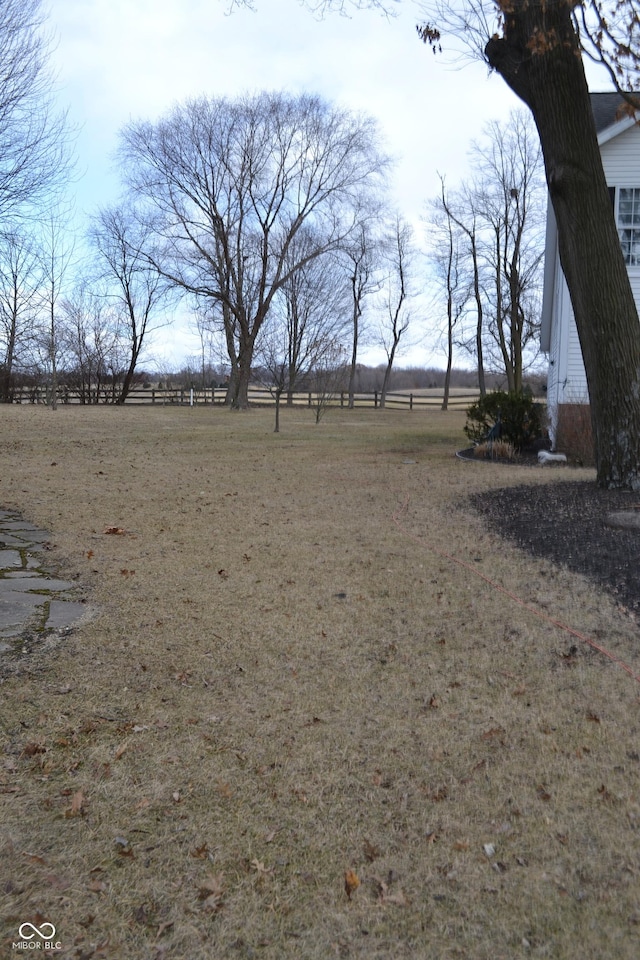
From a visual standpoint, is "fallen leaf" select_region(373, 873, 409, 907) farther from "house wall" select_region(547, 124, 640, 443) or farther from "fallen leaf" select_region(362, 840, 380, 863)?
"house wall" select_region(547, 124, 640, 443)

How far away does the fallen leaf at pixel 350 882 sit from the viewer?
215 centimetres

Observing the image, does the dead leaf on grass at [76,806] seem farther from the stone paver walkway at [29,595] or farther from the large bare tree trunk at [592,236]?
the large bare tree trunk at [592,236]

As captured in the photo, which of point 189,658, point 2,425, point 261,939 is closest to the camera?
point 261,939

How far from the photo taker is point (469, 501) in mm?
8031

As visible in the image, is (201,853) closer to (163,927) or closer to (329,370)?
(163,927)

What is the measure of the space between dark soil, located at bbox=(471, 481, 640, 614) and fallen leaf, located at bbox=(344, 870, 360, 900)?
2.84 m

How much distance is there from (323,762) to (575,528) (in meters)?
4.10

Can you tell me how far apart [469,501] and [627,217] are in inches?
318

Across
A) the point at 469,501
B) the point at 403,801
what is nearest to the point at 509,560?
the point at 469,501

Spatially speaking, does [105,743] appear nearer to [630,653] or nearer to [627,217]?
[630,653]

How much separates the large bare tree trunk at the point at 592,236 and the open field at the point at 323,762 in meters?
2.42

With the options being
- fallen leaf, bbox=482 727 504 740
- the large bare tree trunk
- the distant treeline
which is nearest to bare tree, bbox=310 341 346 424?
the distant treeline

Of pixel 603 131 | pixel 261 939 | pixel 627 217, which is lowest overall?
pixel 261 939

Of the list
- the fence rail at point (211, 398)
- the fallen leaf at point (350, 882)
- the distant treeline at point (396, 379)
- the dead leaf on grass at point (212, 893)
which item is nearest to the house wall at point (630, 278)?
the fallen leaf at point (350, 882)
